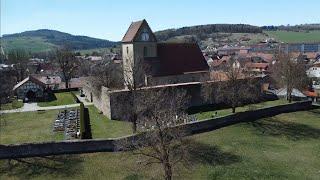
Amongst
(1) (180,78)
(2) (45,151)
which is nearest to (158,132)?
(2) (45,151)

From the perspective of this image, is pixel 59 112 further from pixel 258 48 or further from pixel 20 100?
pixel 258 48

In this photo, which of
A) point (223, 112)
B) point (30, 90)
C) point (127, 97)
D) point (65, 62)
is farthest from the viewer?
point (65, 62)

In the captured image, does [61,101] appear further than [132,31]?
Yes

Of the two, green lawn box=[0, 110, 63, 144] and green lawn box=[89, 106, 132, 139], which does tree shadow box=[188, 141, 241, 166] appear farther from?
green lawn box=[0, 110, 63, 144]

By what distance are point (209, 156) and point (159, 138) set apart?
23.6 ft

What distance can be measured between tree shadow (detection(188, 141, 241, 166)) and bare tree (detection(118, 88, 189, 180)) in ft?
2.59

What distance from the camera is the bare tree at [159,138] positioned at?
24.3 m

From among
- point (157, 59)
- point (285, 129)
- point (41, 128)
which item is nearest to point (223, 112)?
point (285, 129)

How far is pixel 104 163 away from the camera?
29.1 meters

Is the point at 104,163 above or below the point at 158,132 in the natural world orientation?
below

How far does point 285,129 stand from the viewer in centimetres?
3831

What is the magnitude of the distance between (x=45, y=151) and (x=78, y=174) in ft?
17.0

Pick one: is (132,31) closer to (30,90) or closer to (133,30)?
(133,30)

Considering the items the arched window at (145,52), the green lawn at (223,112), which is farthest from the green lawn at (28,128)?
the green lawn at (223,112)
